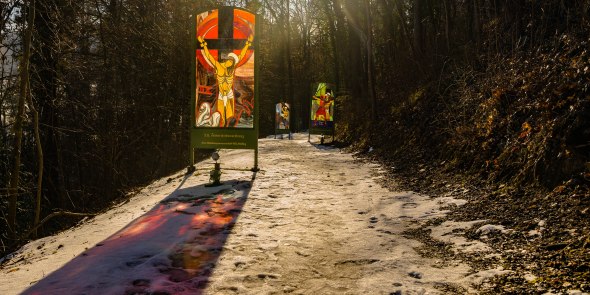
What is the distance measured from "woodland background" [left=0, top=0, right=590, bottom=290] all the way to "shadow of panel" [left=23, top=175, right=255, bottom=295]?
12.4 ft

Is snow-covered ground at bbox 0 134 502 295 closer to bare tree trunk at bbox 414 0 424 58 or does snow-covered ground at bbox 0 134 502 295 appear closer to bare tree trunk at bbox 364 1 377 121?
bare tree trunk at bbox 414 0 424 58

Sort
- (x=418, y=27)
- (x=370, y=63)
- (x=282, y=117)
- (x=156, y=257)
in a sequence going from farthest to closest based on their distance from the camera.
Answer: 1. (x=282, y=117)
2. (x=370, y=63)
3. (x=418, y=27)
4. (x=156, y=257)

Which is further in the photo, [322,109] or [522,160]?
[322,109]

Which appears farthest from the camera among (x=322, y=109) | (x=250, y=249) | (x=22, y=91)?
(x=322, y=109)

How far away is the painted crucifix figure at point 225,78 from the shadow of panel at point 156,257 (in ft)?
11.6

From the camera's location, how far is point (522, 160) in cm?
620

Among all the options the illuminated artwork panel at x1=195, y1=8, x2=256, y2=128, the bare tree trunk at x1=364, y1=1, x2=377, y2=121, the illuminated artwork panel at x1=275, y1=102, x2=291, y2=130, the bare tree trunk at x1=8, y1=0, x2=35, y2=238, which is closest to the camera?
the bare tree trunk at x1=8, y1=0, x2=35, y2=238

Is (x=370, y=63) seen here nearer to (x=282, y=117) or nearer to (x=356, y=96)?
(x=356, y=96)

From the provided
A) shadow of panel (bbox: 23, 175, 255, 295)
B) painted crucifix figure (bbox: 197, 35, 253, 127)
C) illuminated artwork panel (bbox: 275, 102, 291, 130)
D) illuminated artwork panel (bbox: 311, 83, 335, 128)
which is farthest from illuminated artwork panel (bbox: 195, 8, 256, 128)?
illuminated artwork panel (bbox: 275, 102, 291, 130)

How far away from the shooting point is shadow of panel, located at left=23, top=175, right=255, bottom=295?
3717mm

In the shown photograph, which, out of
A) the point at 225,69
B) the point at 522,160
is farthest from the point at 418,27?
the point at 522,160

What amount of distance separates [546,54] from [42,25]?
40.0 ft

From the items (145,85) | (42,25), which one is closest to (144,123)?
(145,85)

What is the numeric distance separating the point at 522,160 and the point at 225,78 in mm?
6478
